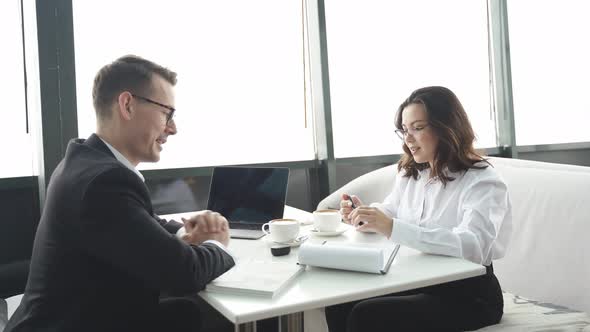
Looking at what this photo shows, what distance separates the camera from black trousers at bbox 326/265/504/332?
1489 millimetres

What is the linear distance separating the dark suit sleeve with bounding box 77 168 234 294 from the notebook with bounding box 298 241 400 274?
355mm

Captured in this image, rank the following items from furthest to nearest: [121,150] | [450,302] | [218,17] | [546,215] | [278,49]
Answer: [278,49], [218,17], [546,215], [450,302], [121,150]

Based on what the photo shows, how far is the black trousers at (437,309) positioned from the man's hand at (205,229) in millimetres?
489

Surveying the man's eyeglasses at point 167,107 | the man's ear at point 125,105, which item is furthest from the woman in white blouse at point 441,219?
the man's ear at point 125,105

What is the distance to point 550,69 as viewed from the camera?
413 cm

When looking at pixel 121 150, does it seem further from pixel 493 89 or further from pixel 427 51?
pixel 493 89

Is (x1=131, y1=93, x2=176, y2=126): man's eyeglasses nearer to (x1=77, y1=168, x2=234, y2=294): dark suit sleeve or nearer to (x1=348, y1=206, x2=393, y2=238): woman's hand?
(x1=77, y1=168, x2=234, y2=294): dark suit sleeve

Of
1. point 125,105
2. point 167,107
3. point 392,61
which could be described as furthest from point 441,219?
point 392,61

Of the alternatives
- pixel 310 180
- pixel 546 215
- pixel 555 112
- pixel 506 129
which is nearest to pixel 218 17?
pixel 310 180

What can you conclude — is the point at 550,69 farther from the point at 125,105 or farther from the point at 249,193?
the point at 125,105

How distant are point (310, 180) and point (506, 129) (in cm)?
177

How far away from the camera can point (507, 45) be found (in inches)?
149

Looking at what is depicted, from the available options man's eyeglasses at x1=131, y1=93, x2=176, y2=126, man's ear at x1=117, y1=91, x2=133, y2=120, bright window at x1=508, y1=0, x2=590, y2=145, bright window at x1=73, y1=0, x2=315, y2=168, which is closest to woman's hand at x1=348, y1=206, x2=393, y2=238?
man's eyeglasses at x1=131, y1=93, x2=176, y2=126

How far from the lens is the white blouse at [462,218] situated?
1.50 m
